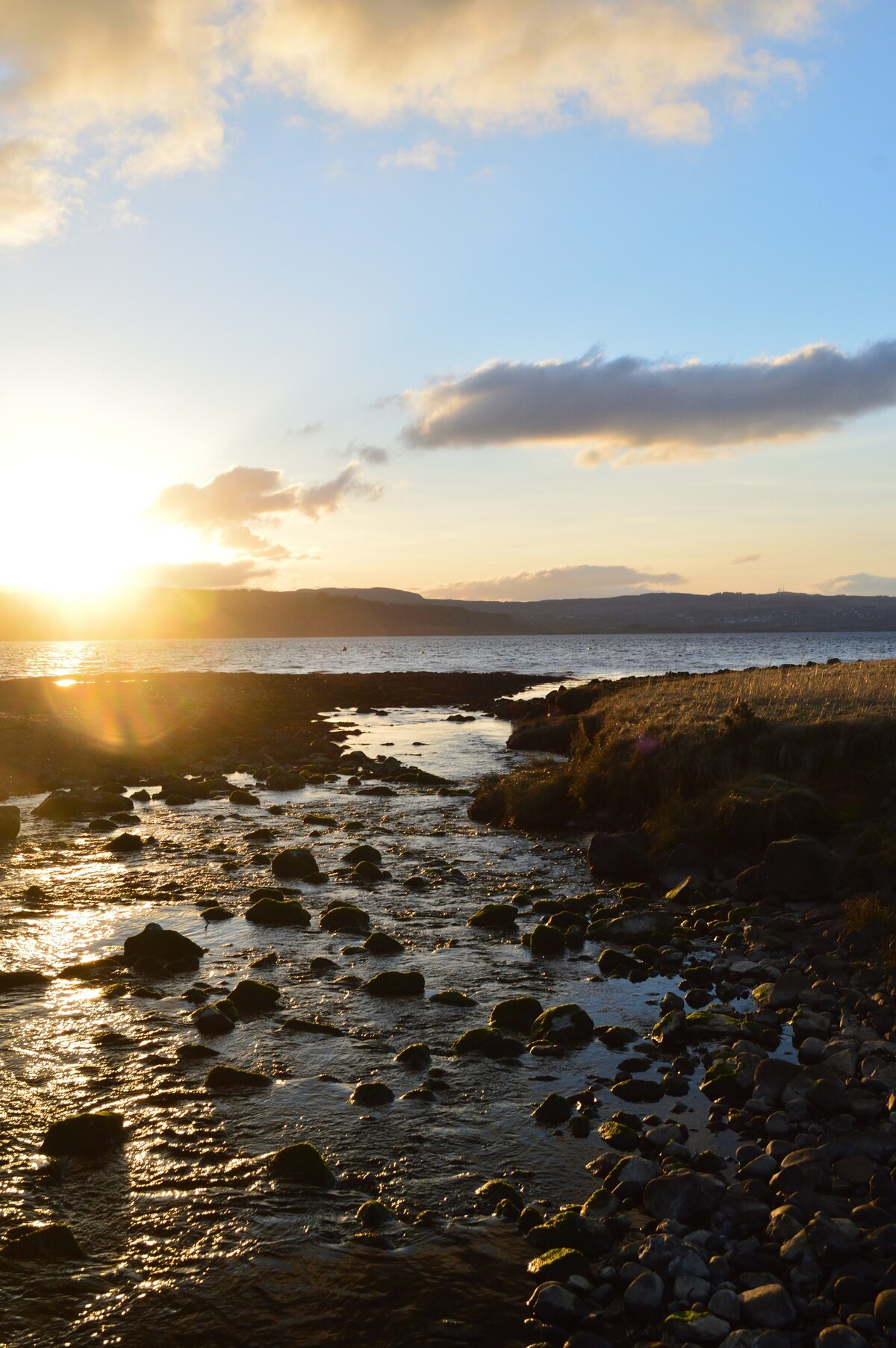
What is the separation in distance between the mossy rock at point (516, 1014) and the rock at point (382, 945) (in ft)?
10.4

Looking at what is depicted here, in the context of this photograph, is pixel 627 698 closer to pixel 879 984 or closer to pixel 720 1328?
pixel 879 984

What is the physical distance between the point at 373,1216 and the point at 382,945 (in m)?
7.25

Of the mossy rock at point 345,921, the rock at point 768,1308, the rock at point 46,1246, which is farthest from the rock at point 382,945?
the rock at point 768,1308

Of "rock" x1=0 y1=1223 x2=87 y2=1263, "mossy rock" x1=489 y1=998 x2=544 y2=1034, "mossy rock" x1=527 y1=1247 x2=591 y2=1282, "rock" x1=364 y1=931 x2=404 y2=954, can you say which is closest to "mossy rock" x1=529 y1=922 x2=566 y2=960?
"rock" x1=364 y1=931 x2=404 y2=954

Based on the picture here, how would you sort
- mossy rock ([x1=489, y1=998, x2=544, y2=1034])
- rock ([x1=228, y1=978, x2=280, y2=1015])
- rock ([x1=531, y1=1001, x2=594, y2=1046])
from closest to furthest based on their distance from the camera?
rock ([x1=531, y1=1001, x2=594, y2=1046]) < mossy rock ([x1=489, y1=998, x2=544, y2=1034]) < rock ([x1=228, y1=978, x2=280, y2=1015])

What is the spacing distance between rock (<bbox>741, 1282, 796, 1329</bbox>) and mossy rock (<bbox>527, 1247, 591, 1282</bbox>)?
117 centimetres

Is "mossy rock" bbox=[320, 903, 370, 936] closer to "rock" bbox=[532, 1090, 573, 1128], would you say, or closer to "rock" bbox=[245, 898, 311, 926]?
"rock" bbox=[245, 898, 311, 926]

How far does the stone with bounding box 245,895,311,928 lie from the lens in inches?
663

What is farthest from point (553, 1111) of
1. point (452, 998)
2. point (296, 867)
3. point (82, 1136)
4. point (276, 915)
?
point (296, 867)

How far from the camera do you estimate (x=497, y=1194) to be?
8.40 m

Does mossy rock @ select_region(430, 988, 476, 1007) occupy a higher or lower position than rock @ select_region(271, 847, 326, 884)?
lower

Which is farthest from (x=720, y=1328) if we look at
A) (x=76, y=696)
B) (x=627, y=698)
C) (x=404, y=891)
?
(x=76, y=696)

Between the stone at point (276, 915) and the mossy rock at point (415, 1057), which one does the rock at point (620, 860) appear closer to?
the stone at point (276, 915)

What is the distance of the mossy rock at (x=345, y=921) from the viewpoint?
16.5m
